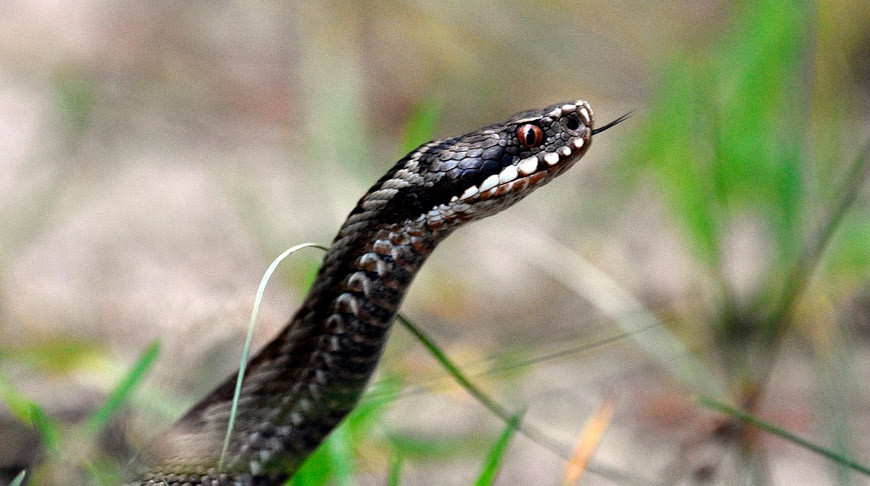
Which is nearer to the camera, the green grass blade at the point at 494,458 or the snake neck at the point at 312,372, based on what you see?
the snake neck at the point at 312,372

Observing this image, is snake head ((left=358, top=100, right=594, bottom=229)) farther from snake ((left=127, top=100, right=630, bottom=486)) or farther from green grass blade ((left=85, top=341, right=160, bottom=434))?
green grass blade ((left=85, top=341, right=160, bottom=434))

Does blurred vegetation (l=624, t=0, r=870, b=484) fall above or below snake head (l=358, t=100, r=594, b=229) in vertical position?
below

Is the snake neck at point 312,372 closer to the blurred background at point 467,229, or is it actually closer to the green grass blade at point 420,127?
the blurred background at point 467,229

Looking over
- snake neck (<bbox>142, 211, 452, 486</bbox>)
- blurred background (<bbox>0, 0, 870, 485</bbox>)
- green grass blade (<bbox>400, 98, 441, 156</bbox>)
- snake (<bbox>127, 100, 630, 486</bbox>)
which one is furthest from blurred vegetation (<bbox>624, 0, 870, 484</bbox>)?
snake neck (<bbox>142, 211, 452, 486</bbox>)

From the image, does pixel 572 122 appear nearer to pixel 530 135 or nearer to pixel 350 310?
pixel 530 135

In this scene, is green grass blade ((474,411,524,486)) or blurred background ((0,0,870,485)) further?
blurred background ((0,0,870,485))

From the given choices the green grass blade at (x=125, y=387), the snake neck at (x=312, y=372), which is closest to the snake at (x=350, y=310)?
the snake neck at (x=312, y=372)

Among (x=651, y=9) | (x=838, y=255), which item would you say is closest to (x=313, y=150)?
(x=838, y=255)
